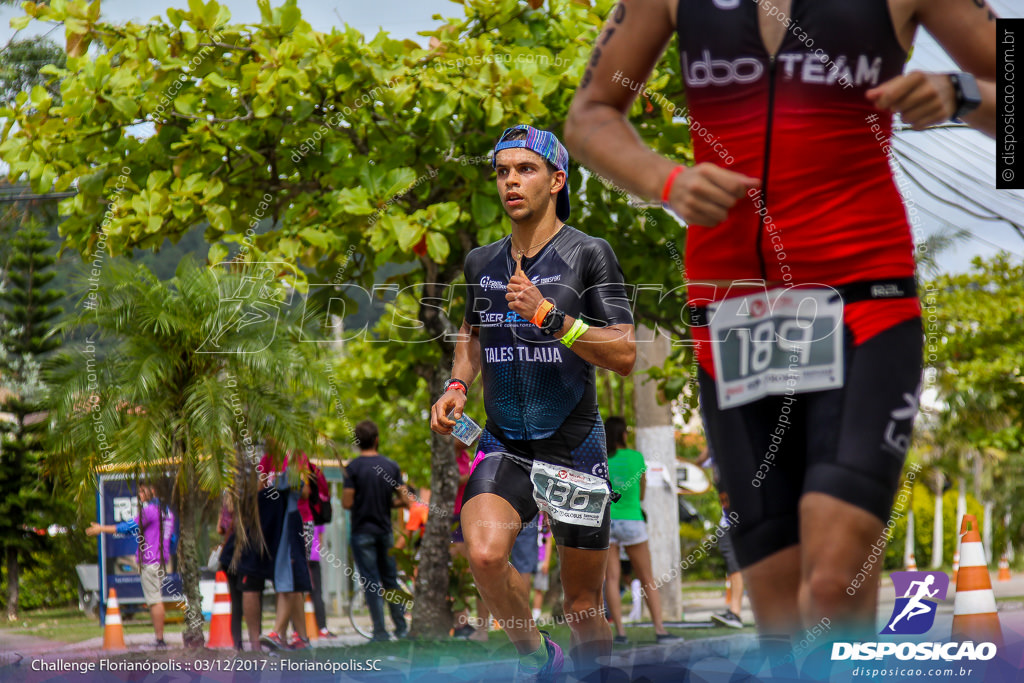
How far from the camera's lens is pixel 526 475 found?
3373 mm

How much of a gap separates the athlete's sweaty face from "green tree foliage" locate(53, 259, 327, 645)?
2706 mm

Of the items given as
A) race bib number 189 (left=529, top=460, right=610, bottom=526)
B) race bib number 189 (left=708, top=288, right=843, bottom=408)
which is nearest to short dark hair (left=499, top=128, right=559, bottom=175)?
race bib number 189 (left=529, top=460, right=610, bottom=526)

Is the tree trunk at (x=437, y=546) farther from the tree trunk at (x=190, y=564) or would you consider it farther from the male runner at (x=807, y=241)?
the male runner at (x=807, y=241)

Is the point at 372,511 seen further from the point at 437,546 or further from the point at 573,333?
the point at 573,333

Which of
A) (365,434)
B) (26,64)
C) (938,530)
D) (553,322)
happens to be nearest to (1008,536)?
(938,530)

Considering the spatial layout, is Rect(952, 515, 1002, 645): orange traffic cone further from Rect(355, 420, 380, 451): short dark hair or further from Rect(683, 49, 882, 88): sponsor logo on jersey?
Rect(355, 420, 380, 451): short dark hair

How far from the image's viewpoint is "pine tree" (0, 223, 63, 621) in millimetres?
5648

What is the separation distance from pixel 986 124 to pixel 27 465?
214 inches

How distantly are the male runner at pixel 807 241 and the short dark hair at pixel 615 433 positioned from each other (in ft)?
17.4

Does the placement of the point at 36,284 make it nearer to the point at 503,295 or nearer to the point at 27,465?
the point at 27,465

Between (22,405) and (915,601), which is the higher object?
(22,405)

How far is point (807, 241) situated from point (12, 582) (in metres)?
6.18

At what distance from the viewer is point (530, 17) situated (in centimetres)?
629

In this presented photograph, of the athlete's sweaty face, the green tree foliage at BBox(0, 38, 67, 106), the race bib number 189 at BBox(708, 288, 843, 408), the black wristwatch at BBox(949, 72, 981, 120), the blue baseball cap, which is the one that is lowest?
the race bib number 189 at BBox(708, 288, 843, 408)
